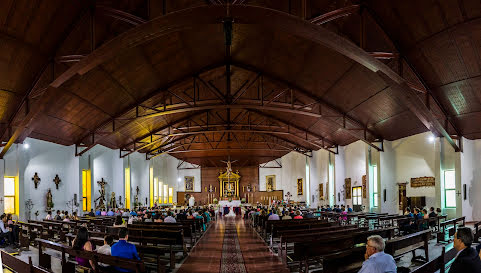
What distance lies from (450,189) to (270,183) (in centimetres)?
2372

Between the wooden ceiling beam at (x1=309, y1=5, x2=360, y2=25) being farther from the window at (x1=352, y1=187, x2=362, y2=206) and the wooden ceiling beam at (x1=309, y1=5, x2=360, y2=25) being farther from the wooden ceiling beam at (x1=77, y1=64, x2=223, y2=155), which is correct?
the window at (x1=352, y1=187, x2=362, y2=206)

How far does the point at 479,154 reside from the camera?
15.6 m

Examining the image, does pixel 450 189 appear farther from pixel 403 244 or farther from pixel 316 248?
pixel 316 248

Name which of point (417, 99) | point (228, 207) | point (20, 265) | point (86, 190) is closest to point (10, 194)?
point (86, 190)

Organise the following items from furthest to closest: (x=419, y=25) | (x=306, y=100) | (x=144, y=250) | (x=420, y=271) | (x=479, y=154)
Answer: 1. (x=306, y=100)
2. (x=479, y=154)
3. (x=419, y=25)
4. (x=144, y=250)
5. (x=420, y=271)

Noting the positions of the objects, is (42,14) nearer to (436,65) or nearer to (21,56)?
(21,56)

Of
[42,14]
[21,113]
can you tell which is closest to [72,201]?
[21,113]

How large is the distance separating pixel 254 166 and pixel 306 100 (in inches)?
824

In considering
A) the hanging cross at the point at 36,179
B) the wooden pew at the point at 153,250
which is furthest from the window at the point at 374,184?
the hanging cross at the point at 36,179

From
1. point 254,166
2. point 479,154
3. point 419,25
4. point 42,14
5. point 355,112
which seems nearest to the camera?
point 42,14

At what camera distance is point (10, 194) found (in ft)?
51.1

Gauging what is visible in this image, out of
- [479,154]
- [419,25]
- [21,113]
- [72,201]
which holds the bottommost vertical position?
[72,201]

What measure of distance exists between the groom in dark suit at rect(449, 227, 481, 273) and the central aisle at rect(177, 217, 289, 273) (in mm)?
4525

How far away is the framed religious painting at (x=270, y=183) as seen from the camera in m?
38.7
